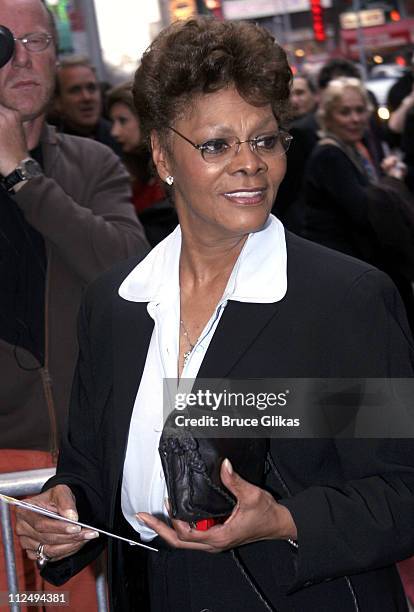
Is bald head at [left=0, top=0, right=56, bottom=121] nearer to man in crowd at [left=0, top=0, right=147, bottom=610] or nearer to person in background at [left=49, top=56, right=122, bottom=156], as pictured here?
man in crowd at [left=0, top=0, right=147, bottom=610]

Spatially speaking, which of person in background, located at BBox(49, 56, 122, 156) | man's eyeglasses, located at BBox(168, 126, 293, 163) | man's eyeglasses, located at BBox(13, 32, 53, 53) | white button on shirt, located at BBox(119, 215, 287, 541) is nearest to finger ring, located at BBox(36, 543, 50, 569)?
white button on shirt, located at BBox(119, 215, 287, 541)

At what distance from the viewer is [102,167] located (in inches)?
125

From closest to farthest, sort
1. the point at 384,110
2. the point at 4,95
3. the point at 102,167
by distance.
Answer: the point at 4,95, the point at 102,167, the point at 384,110

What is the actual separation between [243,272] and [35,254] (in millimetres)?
932

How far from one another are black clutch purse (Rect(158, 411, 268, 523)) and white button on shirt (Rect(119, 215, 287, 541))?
0.95 feet

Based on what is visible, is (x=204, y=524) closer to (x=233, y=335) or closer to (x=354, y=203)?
(x=233, y=335)

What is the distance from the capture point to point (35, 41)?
300 cm

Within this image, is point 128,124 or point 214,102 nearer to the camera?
point 214,102

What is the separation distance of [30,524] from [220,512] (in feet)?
1.81

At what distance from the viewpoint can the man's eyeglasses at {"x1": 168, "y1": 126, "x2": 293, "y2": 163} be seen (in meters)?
2.12

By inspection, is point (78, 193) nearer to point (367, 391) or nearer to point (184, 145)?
point (184, 145)

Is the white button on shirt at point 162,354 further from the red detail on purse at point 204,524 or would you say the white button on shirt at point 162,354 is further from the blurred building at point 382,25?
the blurred building at point 382,25

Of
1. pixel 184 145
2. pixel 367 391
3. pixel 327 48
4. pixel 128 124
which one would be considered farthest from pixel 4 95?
pixel 327 48

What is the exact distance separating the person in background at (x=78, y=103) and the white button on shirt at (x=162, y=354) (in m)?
4.37
